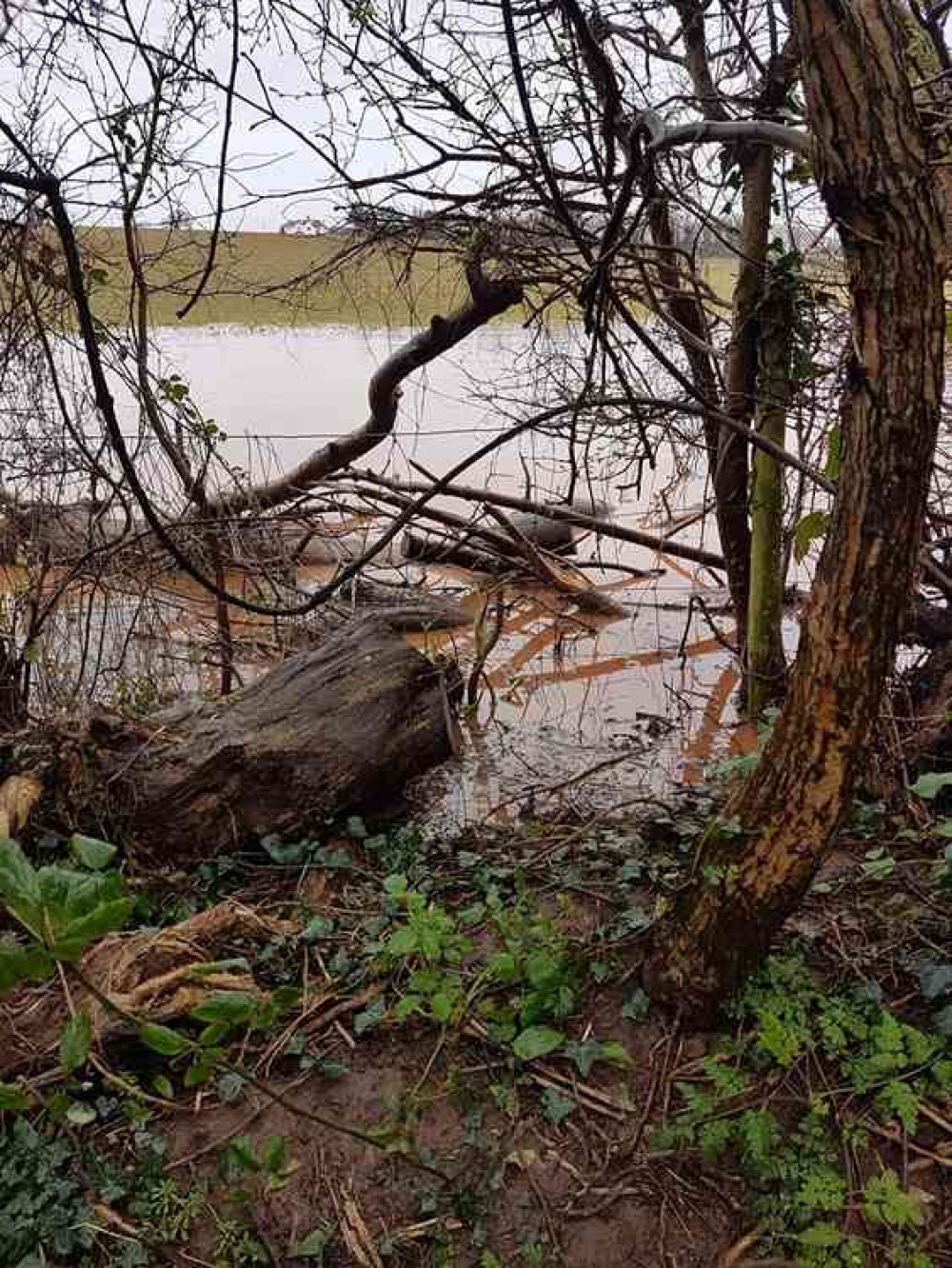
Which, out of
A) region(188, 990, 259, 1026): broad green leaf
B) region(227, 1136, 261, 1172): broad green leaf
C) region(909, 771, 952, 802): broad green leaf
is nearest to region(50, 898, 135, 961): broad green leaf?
region(188, 990, 259, 1026): broad green leaf

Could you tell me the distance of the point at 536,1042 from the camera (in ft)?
6.87

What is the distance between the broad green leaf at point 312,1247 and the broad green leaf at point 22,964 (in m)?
0.83

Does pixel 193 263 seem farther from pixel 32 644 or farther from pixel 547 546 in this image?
pixel 547 546

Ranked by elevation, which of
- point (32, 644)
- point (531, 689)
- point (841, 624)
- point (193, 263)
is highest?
point (193, 263)

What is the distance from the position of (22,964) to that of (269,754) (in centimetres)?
185

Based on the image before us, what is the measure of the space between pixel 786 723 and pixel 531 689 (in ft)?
11.4

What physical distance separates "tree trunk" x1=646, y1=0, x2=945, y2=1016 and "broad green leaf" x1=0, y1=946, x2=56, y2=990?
1293mm

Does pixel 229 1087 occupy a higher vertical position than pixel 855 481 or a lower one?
lower

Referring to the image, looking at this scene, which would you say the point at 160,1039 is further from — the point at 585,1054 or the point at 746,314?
the point at 746,314

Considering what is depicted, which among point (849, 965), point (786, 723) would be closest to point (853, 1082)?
point (849, 965)

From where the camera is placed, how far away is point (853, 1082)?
6.55ft

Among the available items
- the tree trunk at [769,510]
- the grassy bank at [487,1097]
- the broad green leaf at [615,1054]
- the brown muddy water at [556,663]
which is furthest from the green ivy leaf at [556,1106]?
the tree trunk at [769,510]

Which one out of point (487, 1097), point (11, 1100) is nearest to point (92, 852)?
point (11, 1100)

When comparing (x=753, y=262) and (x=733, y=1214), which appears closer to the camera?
(x=733, y=1214)
